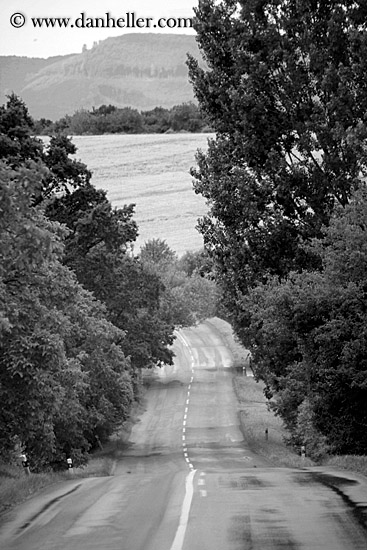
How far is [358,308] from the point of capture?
25.0 meters

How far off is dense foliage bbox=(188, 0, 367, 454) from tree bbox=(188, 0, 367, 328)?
0.10ft

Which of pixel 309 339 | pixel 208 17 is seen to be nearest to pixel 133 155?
pixel 208 17

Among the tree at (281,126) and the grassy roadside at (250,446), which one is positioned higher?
the tree at (281,126)

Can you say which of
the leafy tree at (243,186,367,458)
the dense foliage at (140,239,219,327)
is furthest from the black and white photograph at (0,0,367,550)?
the dense foliage at (140,239,219,327)

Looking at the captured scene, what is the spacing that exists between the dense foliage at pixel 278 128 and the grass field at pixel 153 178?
8084 cm

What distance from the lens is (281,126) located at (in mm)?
34094

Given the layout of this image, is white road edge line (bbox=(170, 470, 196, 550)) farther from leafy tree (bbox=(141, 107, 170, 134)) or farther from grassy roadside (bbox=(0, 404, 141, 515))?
leafy tree (bbox=(141, 107, 170, 134))

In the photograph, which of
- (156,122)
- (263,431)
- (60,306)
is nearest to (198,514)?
(60,306)

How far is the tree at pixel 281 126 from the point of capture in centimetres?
3331

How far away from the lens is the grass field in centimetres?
12075

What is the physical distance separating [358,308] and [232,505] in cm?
982

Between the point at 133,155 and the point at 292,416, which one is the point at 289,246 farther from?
the point at 133,155

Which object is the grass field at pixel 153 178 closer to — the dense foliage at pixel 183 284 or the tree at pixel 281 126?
the dense foliage at pixel 183 284

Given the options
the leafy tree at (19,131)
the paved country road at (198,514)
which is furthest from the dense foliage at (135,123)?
the paved country road at (198,514)
